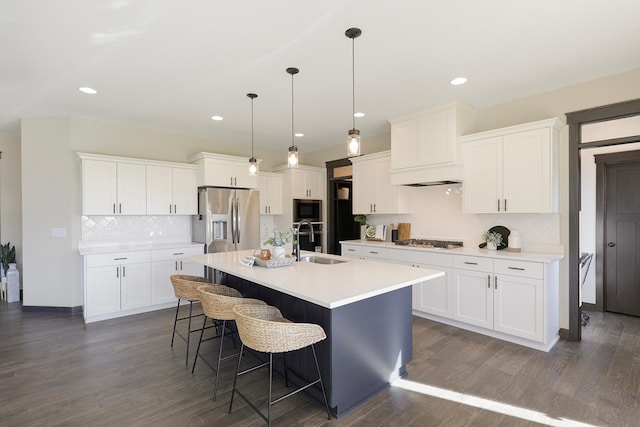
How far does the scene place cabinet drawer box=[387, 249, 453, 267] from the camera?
12.6 feet

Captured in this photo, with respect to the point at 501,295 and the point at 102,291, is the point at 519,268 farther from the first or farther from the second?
the point at 102,291

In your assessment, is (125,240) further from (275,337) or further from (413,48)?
(413,48)

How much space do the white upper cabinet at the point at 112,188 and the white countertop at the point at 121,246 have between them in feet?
1.58

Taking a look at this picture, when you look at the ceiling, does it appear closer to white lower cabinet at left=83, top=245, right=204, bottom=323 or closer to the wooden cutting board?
the wooden cutting board

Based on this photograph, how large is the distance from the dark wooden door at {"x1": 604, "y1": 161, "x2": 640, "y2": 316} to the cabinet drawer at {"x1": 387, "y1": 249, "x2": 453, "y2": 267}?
2.39m

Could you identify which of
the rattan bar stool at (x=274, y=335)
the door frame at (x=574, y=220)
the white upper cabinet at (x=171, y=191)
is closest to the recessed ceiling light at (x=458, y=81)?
the door frame at (x=574, y=220)

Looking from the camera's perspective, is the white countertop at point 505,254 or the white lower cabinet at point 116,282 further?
the white lower cabinet at point 116,282

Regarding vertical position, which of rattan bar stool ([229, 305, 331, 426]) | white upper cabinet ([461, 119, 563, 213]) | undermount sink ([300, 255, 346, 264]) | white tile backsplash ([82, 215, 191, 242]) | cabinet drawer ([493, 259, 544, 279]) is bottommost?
rattan bar stool ([229, 305, 331, 426])

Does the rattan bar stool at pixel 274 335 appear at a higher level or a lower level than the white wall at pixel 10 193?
lower

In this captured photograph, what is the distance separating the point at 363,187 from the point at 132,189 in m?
3.43

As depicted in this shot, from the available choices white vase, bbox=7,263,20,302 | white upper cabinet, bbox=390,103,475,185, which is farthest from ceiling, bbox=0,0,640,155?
white vase, bbox=7,263,20,302

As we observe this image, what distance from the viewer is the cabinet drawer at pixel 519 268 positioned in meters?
3.15

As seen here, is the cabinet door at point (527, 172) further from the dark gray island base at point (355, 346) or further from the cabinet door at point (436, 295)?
the dark gray island base at point (355, 346)

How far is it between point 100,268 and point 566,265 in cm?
547
